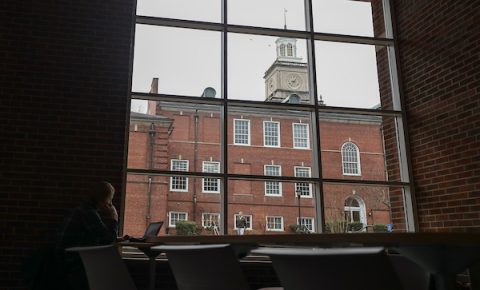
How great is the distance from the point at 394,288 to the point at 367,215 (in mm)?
4463

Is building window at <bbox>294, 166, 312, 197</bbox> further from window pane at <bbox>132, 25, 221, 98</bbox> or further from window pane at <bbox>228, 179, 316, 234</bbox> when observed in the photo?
window pane at <bbox>132, 25, 221, 98</bbox>

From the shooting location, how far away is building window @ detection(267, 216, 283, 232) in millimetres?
4984

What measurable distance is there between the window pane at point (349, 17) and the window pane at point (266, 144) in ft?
4.30

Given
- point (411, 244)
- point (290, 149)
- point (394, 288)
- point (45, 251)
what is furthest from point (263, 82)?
point (394, 288)

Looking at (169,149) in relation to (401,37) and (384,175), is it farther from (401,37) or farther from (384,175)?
(401,37)

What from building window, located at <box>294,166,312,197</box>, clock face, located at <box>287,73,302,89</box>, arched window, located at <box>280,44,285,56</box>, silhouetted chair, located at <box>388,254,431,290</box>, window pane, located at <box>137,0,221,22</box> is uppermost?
window pane, located at <box>137,0,221,22</box>

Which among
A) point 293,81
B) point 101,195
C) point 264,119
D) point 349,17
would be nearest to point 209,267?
point 101,195

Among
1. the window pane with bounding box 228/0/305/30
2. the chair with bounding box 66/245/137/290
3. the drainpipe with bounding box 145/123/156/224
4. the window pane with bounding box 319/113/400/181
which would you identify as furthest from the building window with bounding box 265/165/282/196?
the chair with bounding box 66/245/137/290

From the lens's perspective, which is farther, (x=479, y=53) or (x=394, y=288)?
(x=479, y=53)

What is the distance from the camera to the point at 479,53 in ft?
15.6

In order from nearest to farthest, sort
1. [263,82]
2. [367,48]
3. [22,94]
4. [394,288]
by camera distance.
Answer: [394,288] < [22,94] < [263,82] < [367,48]

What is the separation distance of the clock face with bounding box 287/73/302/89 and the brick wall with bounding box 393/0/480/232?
1.32 m

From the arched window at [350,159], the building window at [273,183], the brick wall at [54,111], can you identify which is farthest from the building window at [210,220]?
the arched window at [350,159]

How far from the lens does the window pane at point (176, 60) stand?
513cm
